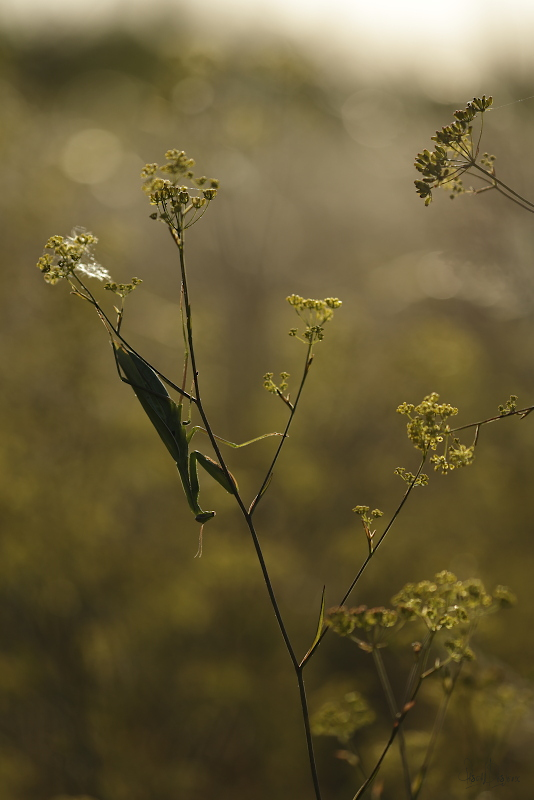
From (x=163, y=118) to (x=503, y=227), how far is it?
1679 millimetres

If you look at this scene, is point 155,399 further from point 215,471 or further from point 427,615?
point 427,615

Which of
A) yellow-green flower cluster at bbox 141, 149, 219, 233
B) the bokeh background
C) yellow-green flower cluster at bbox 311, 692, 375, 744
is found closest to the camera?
yellow-green flower cluster at bbox 141, 149, 219, 233

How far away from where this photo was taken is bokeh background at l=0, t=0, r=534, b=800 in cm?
186

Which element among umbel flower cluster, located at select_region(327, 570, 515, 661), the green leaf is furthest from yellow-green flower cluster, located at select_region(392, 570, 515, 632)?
the green leaf

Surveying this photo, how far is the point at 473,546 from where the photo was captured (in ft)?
7.71

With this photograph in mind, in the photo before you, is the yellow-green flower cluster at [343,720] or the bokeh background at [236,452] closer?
the yellow-green flower cluster at [343,720]

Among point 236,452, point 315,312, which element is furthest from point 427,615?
point 236,452

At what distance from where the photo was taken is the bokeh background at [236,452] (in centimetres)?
186

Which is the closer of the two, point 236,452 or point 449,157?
point 449,157

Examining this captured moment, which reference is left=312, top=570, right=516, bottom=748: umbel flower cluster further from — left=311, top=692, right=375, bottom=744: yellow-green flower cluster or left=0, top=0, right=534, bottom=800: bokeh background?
left=0, top=0, right=534, bottom=800: bokeh background

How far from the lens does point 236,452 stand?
8.57 feet

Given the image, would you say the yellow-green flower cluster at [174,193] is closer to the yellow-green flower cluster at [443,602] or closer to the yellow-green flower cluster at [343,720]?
the yellow-green flower cluster at [443,602]

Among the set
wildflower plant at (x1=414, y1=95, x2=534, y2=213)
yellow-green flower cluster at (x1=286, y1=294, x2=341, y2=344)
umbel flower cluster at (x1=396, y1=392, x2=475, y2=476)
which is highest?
wildflower plant at (x1=414, y1=95, x2=534, y2=213)

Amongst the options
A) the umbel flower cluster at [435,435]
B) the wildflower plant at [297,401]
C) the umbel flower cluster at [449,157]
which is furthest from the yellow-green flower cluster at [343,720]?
the umbel flower cluster at [449,157]
